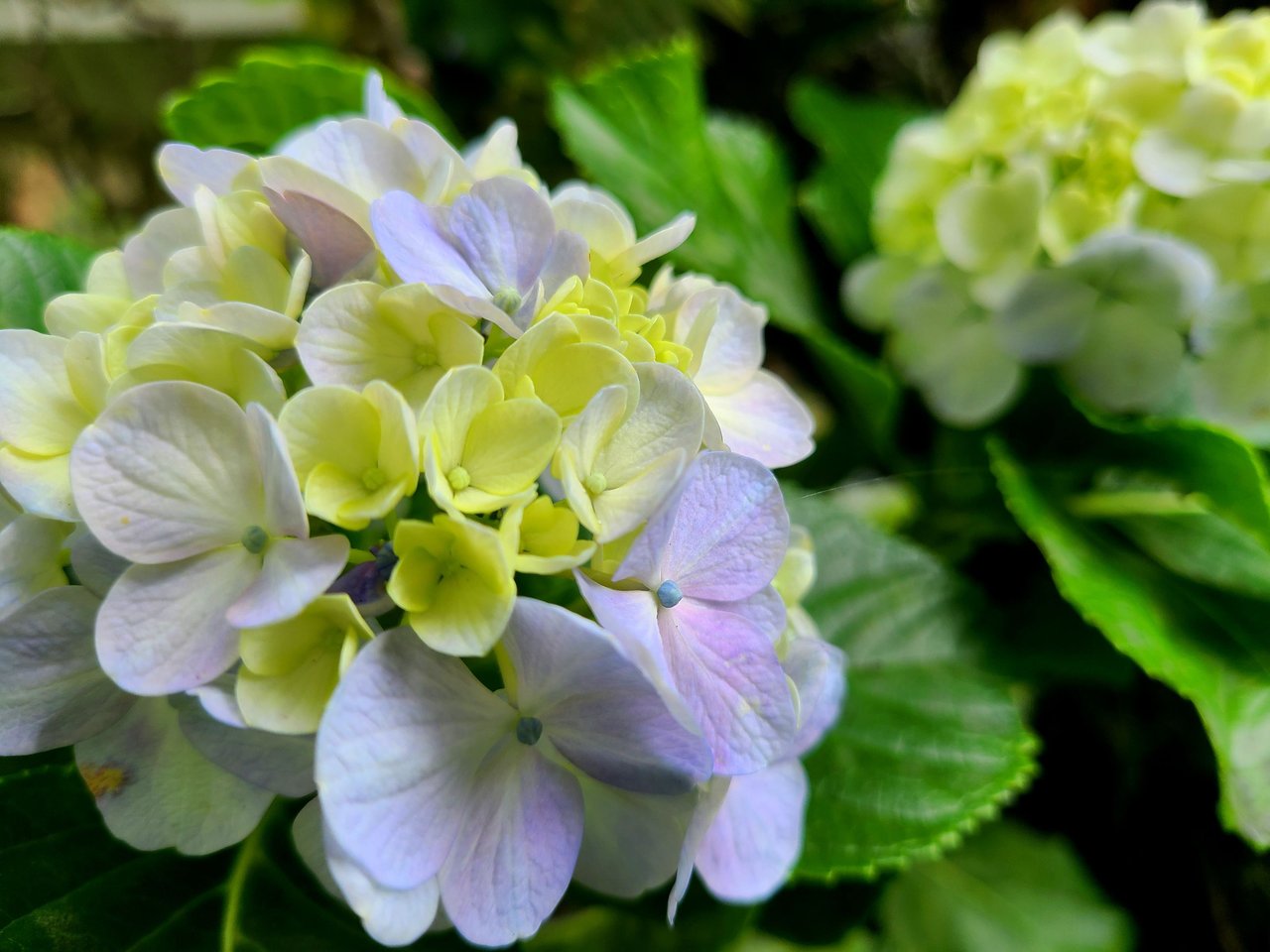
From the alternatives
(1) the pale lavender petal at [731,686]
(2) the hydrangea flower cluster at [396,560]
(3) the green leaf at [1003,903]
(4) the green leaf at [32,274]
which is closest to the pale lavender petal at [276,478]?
(2) the hydrangea flower cluster at [396,560]

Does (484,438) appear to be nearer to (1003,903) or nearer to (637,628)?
(637,628)

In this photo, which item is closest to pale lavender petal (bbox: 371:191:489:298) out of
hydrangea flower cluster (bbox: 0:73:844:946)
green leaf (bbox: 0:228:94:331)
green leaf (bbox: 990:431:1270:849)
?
hydrangea flower cluster (bbox: 0:73:844:946)

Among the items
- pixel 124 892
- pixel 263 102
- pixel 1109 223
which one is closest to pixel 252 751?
pixel 124 892

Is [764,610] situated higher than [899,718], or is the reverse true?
[764,610]

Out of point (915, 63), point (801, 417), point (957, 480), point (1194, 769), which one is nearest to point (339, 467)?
point (801, 417)

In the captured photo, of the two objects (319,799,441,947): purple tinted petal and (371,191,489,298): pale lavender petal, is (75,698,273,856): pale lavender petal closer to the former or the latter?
(319,799,441,947): purple tinted petal

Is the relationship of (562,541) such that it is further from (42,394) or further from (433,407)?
(42,394)
